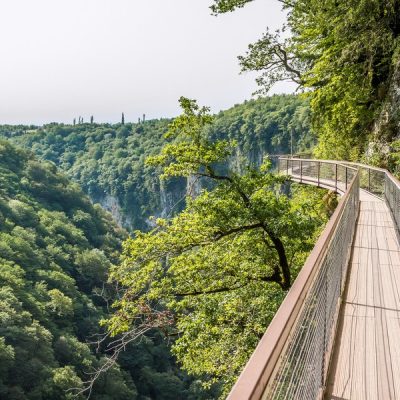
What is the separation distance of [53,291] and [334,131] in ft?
147

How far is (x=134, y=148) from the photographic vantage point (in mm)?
174875

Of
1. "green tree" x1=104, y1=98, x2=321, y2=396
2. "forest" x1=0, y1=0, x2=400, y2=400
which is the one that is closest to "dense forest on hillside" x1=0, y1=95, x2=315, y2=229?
"forest" x1=0, y1=0, x2=400, y2=400

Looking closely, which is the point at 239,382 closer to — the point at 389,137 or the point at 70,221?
the point at 389,137

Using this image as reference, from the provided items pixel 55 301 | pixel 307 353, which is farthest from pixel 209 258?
pixel 55 301

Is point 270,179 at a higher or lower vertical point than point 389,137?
lower

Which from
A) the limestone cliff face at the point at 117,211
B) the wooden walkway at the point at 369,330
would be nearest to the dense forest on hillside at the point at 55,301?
the wooden walkway at the point at 369,330

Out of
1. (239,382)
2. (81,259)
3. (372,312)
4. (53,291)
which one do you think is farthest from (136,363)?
(239,382)

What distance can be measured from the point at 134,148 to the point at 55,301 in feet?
415

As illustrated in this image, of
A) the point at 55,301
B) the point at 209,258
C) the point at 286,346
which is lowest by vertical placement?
the point at 55,301

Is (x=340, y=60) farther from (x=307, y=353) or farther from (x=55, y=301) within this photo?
(x=55, y=301)

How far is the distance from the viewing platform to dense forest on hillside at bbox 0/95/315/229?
12383 cm

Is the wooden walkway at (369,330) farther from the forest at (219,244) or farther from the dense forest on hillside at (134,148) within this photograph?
the dense forest on hillside at (134,148)

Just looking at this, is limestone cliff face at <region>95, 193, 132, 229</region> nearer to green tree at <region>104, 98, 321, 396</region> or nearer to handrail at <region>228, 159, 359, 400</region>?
green tree at <region>104, 98, 321, 396</region>

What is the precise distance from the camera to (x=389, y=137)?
1625 cm
